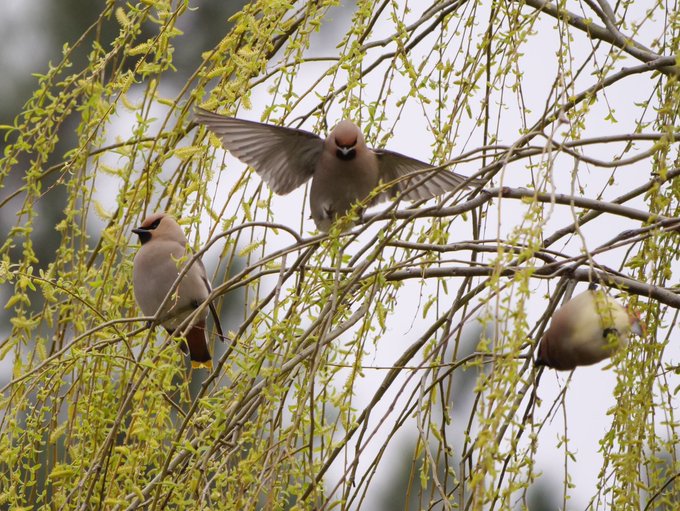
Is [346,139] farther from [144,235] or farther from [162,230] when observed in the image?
[144,235]

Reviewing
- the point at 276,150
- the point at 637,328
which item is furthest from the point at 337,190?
the point at 637,328

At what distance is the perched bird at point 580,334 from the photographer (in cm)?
215

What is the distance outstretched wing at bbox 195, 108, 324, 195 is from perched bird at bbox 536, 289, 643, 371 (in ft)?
3.49

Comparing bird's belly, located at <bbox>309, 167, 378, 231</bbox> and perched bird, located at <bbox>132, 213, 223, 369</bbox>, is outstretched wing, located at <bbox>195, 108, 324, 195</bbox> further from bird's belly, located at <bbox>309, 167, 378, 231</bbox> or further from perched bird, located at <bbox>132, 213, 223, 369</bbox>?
perched bird, located at <bbox>132, 213, 223, 369</bbox>

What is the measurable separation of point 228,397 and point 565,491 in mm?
731

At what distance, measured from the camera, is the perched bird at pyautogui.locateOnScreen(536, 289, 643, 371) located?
7.06 ft

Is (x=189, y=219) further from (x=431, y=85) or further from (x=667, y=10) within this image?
(x=667, y=10)

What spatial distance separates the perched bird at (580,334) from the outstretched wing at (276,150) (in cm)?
106

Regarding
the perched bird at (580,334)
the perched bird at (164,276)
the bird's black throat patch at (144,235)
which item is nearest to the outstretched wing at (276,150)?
the perched bird at (164,276)

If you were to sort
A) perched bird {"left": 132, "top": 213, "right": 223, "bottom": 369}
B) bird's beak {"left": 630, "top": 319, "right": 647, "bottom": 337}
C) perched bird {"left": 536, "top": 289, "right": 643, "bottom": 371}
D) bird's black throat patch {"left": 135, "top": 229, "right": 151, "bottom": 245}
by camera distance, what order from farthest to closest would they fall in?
bird's black throat patch {"left": 135, "top": 229, "right": 151, "bottom": 245}, perched bird {"left": 132, "top": 213, "right": 223, "bottom": 369}, bird's beak {"left": 630, "top": 319, "right": 647, "bottom": 337}, perched bird {"left": 536, "top": 289, "right": 643, "bottom": 371}

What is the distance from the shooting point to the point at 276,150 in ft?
10.7

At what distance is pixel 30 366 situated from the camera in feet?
9.05

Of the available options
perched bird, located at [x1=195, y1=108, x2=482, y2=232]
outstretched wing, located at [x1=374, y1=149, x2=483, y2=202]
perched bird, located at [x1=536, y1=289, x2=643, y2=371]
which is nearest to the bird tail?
perched bird, located at [x1=195, y1=108, x2=482, y2=232]

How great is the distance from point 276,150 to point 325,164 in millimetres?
149
